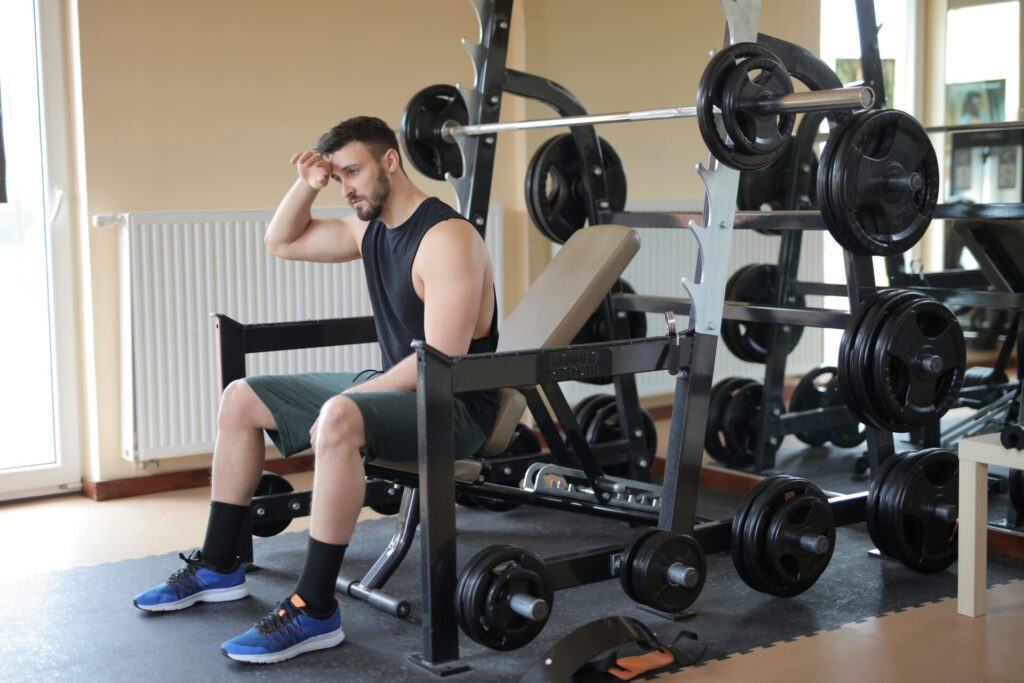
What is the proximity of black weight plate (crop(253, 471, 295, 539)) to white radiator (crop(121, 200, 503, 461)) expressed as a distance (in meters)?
0.84

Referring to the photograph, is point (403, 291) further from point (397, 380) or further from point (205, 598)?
point (205, 598)

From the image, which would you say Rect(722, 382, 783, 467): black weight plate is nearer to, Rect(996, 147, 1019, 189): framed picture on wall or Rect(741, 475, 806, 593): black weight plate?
Rect(996, 147, 1019, 189): framed picture on wall

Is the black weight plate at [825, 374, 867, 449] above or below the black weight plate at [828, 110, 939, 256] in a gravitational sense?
below

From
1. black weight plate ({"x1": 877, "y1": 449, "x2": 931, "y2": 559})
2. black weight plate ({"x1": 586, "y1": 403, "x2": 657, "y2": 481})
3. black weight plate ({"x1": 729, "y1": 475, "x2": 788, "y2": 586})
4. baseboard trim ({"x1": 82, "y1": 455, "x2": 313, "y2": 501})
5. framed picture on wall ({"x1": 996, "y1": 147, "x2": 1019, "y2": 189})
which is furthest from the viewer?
baseboard trim ({"x1": 82, "y1": 455, "x2": 313, "y2": 501})

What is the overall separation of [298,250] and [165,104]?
1.17 metres

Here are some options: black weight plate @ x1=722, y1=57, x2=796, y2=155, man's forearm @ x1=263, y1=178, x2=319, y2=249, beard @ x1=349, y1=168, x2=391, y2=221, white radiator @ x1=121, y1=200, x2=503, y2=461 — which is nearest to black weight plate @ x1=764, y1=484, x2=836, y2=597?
black weight plate @ x1=722, y1=57, x2=796, y2=155

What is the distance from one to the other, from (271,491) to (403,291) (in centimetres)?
85

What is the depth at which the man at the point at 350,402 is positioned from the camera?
2.52 meters

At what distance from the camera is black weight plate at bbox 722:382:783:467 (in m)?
4.14

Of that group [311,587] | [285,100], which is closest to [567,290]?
[311,587]

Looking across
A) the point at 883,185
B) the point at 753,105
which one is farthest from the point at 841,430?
the point at 753,105

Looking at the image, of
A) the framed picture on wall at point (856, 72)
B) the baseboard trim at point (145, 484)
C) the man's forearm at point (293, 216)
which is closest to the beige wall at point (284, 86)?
the baseboard trim at point (145, 484)

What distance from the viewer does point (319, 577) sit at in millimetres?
2525

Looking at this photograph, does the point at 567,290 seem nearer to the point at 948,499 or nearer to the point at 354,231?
the point at 354,231
